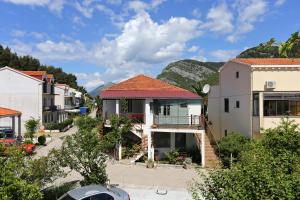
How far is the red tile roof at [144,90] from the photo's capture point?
32250 millimetres

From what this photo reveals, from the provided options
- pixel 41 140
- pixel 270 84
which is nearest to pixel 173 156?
pixel 270 84

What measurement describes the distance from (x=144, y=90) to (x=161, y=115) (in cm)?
358

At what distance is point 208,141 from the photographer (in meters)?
32.8

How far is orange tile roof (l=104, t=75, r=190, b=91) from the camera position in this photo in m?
34.7

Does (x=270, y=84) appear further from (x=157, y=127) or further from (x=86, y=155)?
(x=86, y=155)

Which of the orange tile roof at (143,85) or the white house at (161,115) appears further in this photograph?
the orange tile roof at (143,85)

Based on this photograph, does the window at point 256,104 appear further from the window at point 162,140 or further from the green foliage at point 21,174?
the green foliage at point 21,174

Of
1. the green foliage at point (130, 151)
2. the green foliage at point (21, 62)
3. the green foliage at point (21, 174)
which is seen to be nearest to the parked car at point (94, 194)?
the green foliage at point (21, 174)

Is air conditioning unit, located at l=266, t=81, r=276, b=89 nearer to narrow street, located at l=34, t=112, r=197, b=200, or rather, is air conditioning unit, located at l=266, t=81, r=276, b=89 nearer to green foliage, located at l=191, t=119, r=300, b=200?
narrow street, located at l=34, t=112, r=197, b=200

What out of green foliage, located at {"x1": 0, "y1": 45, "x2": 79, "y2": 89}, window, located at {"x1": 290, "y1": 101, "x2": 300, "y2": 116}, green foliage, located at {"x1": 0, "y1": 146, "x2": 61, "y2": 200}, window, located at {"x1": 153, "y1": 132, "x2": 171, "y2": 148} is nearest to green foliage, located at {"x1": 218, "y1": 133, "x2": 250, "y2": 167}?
window, located at {"x1": 290, "y1": 101, "x2": 300, "y2": 116}

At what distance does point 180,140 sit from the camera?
107ft

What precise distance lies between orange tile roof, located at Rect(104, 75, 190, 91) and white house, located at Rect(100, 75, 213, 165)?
10cm

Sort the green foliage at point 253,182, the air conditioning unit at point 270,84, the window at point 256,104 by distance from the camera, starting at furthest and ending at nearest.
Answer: the window at point 256,104
the air conditioning unit at point 270,84
the green foliage at point 253,182

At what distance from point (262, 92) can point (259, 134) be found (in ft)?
10.3
